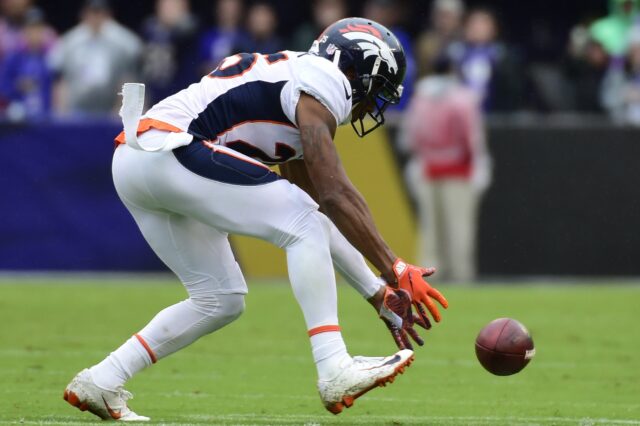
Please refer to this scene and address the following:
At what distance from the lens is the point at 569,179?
45.6ft

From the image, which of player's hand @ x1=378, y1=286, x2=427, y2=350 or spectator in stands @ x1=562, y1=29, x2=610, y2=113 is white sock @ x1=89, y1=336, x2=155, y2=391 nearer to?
player's hand @ x1=378, y1=286, x2=427, y2=350

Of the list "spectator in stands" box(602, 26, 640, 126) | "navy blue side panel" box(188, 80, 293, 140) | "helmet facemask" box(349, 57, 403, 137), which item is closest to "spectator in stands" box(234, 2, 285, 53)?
"spectator in stands" box(602, 26, 640, 126)

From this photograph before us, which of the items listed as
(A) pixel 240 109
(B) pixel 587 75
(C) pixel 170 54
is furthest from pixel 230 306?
(B) pixel 587 75

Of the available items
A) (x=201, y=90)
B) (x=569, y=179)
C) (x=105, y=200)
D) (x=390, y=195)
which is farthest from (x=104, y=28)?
(x=201, y=90)

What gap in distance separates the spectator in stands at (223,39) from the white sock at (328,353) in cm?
947

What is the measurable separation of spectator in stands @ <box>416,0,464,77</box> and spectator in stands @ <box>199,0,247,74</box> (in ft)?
6.58

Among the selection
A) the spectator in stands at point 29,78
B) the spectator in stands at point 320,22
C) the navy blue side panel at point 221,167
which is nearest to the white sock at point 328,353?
the navy blue side panel at point 221,167

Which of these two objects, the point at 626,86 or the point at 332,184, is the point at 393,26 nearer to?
the point at 626,86

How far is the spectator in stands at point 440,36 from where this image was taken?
13.9 m

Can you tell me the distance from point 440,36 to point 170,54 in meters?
2.97

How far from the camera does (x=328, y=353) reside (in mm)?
5637

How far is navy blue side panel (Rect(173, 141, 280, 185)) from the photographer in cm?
572

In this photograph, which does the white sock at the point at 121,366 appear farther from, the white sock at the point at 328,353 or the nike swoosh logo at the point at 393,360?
the nike swoosh logo at the point at 393,360

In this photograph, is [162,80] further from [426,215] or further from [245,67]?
[245,67]
